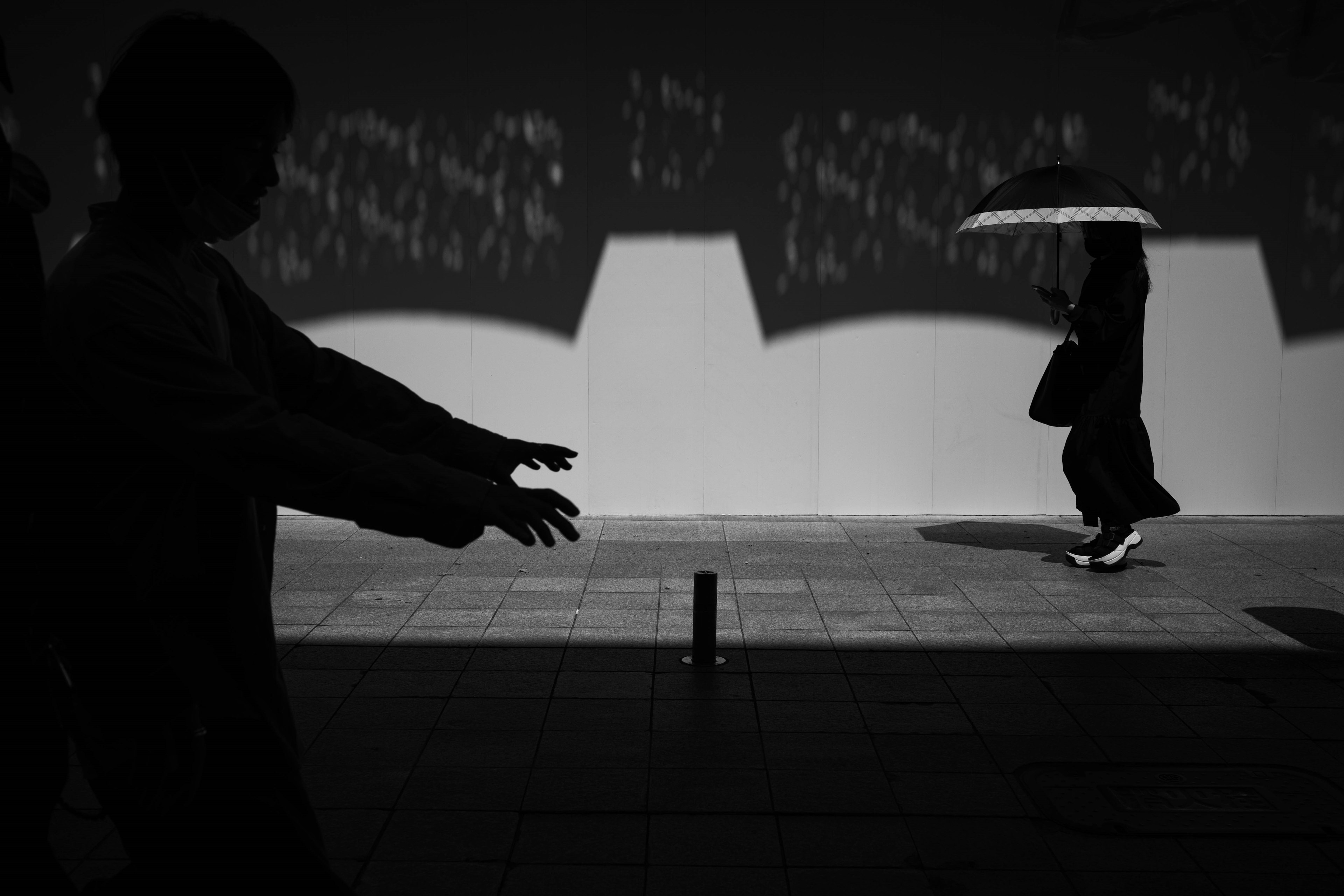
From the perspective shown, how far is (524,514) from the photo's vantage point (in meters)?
2.03

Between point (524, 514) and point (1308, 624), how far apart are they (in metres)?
6.07

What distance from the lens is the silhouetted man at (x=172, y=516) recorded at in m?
2.17

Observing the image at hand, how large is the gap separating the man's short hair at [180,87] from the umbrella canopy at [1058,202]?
5880 millimetres

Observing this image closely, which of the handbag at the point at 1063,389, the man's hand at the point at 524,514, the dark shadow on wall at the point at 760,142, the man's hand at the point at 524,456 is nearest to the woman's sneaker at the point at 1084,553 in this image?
the handbag at the point at 1063,389

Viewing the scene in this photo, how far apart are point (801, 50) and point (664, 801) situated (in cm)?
683

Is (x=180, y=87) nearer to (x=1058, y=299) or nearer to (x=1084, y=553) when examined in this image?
(x=1058, y=299)

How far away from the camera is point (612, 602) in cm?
724

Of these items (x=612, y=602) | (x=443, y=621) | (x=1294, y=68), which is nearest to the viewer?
(x=443, y=621)

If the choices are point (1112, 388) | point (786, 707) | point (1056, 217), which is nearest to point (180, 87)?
point (786, 707)

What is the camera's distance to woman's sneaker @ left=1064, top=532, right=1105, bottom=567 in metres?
8.20

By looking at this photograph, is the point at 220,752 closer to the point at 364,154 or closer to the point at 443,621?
the point at 443,621

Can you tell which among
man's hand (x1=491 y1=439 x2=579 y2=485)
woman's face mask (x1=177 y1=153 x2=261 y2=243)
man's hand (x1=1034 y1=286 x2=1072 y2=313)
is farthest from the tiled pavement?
woman's face mask (x1=177 y1=153 x2=261 y2=243)

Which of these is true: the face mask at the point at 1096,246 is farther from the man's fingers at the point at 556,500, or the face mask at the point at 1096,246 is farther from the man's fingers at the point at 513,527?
the man's fingers at the point at 513,527

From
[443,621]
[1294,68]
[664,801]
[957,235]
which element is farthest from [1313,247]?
[664,801]
